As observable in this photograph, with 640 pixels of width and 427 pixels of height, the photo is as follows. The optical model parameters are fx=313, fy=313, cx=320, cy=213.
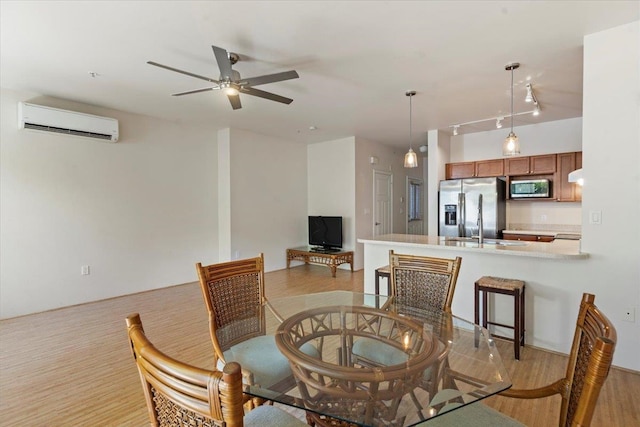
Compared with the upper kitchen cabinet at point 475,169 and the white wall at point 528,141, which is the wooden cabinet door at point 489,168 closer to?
the upper kitchen cabinet at point 475,169

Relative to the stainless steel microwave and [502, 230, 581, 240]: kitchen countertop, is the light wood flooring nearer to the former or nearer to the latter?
[502, 230, 581, 240]: kitchen countertop

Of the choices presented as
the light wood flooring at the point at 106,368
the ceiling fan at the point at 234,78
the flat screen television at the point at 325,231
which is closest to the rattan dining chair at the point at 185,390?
the light wood flooring at the point at 106,368

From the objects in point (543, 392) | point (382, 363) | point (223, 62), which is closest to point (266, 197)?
point (223, 62)

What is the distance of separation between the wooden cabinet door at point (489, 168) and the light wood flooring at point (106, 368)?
348 cm

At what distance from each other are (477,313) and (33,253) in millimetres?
5178

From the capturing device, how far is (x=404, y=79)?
344 cm

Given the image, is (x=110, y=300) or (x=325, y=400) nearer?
(x=325, y=400)

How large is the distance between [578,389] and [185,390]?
50.0 inches

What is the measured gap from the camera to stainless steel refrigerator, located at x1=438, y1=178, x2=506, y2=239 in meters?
5.21

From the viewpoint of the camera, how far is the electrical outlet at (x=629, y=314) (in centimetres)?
246

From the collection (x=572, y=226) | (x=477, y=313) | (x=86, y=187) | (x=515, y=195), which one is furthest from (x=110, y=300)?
(x=572, y=226)

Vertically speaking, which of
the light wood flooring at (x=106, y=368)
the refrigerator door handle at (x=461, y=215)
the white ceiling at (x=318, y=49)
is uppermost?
the white ceiling at (x=318, y=49)

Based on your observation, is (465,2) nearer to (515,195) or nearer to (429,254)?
(429,254)

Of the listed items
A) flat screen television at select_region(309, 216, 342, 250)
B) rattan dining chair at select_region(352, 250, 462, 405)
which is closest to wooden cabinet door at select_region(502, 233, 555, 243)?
flat screen television at select_region(309, 216, 342, 250)
